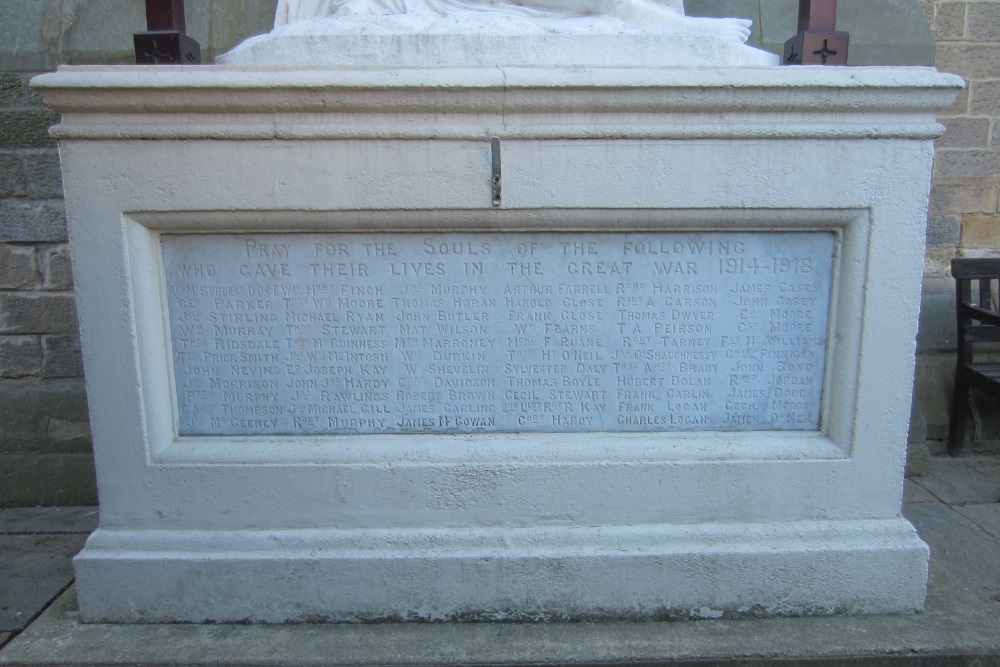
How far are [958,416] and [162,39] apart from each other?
4.26 meters

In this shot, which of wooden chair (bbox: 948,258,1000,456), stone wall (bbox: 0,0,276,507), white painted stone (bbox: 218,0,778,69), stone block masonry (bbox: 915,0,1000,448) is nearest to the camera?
white painted stone (bbox: 218,0,778,69)

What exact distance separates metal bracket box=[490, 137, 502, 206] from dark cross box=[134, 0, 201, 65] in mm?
1029

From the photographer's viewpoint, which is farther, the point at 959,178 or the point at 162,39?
the point at 959,178

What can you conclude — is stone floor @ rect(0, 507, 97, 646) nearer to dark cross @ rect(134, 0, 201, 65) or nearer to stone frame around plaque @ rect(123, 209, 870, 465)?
stone frame around plaque @ rect(123, 209, 870, 465)

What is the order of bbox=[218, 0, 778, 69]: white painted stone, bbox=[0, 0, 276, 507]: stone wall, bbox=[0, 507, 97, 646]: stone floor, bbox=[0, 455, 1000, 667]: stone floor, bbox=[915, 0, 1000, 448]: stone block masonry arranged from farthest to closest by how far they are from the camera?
bbox=[915, 0, 1000, 448]: stone block masonry → bbox=[0, 0, 276, 507]: stone wall → bbox=[0, 507, 97, 646]: stone floor → bbox=[218, 0, 778, 69]: white painted stone → bbox=[0, 455, 1000, 667]: stone floor

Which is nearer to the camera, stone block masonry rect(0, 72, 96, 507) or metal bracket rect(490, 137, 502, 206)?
metal bracket rect(490, 137, 502, 206)

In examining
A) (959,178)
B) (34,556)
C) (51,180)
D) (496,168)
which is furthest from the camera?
(959,178)

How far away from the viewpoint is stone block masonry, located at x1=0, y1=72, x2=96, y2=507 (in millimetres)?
3146

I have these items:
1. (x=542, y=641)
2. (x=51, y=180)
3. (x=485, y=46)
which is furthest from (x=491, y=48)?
(x=51, y=180)

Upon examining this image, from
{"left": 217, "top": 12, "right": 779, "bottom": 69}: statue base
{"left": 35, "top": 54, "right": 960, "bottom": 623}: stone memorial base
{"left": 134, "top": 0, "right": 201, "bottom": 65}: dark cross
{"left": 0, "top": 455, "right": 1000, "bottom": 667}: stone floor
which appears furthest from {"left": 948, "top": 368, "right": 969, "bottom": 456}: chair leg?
{"left": 134, "top": 0, "right": 201, "bottom": 65}: dark cross

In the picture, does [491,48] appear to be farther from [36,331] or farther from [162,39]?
[36,331]

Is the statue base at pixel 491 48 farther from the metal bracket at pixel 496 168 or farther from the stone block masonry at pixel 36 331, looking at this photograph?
the stone block masonry at pixel 36 331

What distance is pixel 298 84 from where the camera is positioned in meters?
1.82

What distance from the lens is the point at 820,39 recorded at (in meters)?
2.05
